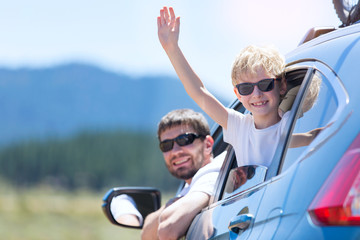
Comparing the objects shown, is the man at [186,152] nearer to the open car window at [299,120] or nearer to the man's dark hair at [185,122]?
the man's dark hair at [185,122]

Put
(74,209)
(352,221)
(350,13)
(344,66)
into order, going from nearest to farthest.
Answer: (352,221), (344,66), (350,13), (74,209)

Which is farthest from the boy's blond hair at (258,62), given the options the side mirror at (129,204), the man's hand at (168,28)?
the side mirror at (129,204)

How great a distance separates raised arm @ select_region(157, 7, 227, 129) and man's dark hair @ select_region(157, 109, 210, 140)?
3.20ft

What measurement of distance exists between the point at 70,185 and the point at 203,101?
7383 centimetres

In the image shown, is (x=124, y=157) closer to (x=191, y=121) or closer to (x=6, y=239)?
(x=6, y=239)

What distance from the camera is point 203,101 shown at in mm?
2906

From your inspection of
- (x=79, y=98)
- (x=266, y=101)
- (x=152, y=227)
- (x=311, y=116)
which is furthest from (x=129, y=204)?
(x=79, y=98)

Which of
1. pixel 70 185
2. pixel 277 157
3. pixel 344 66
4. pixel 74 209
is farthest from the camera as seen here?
pixel 70 185

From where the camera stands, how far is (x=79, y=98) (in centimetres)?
14938

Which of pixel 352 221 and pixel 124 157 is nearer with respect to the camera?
pixel 352 221

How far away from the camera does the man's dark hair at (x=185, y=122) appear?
3969mm

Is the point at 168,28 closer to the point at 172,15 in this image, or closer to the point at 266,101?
the point at 172,15

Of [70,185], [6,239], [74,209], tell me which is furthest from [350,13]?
[70,185]

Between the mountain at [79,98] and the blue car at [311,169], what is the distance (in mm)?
125578
